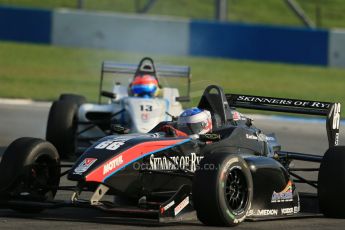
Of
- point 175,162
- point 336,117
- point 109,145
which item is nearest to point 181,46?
point 336,117

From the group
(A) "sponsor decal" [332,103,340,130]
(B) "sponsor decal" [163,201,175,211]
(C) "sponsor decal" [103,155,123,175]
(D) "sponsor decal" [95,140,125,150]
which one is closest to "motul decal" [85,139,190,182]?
(C) "sponsor decal" [103,155,123,175]

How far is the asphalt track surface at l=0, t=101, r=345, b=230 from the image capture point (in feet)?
29.9

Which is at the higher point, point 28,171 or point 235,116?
point 235,116

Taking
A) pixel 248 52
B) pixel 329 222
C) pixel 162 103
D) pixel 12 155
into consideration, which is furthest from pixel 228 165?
pixel 248 52

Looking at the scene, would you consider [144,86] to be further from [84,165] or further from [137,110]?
[84,165]

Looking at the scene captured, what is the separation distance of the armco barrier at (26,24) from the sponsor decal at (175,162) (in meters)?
19.5

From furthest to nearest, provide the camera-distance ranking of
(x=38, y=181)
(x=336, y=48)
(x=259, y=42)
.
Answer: (x=259, y=42) < (x=336, y=48) < (x=38, y=181)

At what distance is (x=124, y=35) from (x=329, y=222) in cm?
1964

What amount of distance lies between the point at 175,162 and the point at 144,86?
620 cm

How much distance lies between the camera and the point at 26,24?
95.6 feet

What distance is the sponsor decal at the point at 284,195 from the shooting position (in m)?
9.77

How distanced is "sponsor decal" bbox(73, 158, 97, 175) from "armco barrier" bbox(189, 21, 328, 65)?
19219 mm

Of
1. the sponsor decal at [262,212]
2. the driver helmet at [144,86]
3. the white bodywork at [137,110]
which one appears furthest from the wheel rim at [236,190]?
the driver helmet at [144,86]

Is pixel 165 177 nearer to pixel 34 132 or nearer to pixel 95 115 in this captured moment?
pixel 95 115
